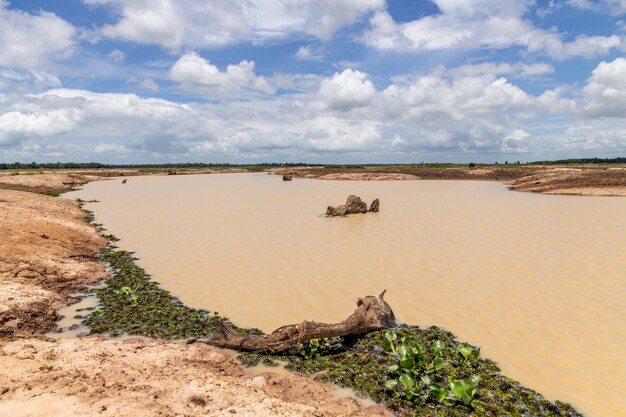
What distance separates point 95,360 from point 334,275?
867 cm

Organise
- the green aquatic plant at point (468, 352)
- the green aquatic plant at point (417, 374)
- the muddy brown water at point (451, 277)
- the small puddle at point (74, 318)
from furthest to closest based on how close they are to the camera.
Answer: the small puddle at point (74, 318) < the muddy brown water at point (451, 277) < the green aquatic plant at point (468, 352) < the green aquatic plant at point (417, 374)

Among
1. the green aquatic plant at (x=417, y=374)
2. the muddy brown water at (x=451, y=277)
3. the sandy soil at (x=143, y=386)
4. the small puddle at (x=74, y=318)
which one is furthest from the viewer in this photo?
the small puddle at (x=74, y=318)

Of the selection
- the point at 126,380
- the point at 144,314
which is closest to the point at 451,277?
the point at 144,314

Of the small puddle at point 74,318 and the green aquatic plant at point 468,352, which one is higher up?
the green aquatic plant at point 468,352

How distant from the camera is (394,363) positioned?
819cm

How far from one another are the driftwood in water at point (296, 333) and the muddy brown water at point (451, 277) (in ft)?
4.70

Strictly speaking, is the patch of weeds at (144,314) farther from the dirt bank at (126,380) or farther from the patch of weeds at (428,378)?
the patch of weeds at (428,378)

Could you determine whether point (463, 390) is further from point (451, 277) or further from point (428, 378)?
point (451, 277)

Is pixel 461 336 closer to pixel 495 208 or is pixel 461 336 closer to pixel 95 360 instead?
pixel 95 360

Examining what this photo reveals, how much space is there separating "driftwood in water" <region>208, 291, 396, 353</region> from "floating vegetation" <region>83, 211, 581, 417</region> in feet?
0.72

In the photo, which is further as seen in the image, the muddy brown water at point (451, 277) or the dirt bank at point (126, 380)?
the muddy brown water at point (451, 277)

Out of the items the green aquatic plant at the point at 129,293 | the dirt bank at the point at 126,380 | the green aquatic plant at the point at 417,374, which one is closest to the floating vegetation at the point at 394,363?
the green aquatic plant at the point at 417,374

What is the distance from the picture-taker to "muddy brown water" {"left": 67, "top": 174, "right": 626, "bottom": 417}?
870cm

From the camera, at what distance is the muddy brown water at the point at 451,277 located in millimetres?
8703
